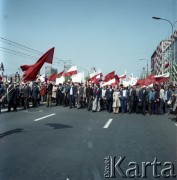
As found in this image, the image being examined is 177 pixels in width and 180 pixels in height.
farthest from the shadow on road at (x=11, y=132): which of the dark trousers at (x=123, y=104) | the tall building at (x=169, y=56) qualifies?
the tall building at (x=169, y=56)

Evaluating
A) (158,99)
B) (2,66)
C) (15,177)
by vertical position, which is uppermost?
(2,66)

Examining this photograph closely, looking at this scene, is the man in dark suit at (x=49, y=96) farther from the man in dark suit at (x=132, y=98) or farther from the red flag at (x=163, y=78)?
the red flag at (x=163, y=78)

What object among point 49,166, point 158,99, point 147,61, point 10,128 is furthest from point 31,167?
point 147,61

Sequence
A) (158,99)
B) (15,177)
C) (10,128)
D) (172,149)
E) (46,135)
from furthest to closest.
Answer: (158,99), (10,128), (46,135), (172,149), (15,177)

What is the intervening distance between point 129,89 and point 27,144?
12956mm

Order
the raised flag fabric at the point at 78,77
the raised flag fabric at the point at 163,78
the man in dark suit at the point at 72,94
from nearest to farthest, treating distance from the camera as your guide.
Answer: the raised flag fabric at the point at 163,78
the man in dark suit at the point at 72,94
the raised flag fabric at the point at 78,77

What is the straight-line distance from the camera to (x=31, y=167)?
20.3 ft

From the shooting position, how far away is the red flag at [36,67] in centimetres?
1052

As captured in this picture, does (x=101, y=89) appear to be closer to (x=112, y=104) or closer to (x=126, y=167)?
(x=112, y=104)

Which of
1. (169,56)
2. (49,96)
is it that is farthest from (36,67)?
(169,56)

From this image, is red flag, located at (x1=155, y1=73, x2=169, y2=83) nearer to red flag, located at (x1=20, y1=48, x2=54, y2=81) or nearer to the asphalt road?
the asphalt road

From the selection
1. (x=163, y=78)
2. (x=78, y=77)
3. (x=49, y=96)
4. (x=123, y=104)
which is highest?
(x=78, y=77)

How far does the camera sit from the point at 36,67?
10602 mm

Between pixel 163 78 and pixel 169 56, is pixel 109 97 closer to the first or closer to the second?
pixel 163 78
